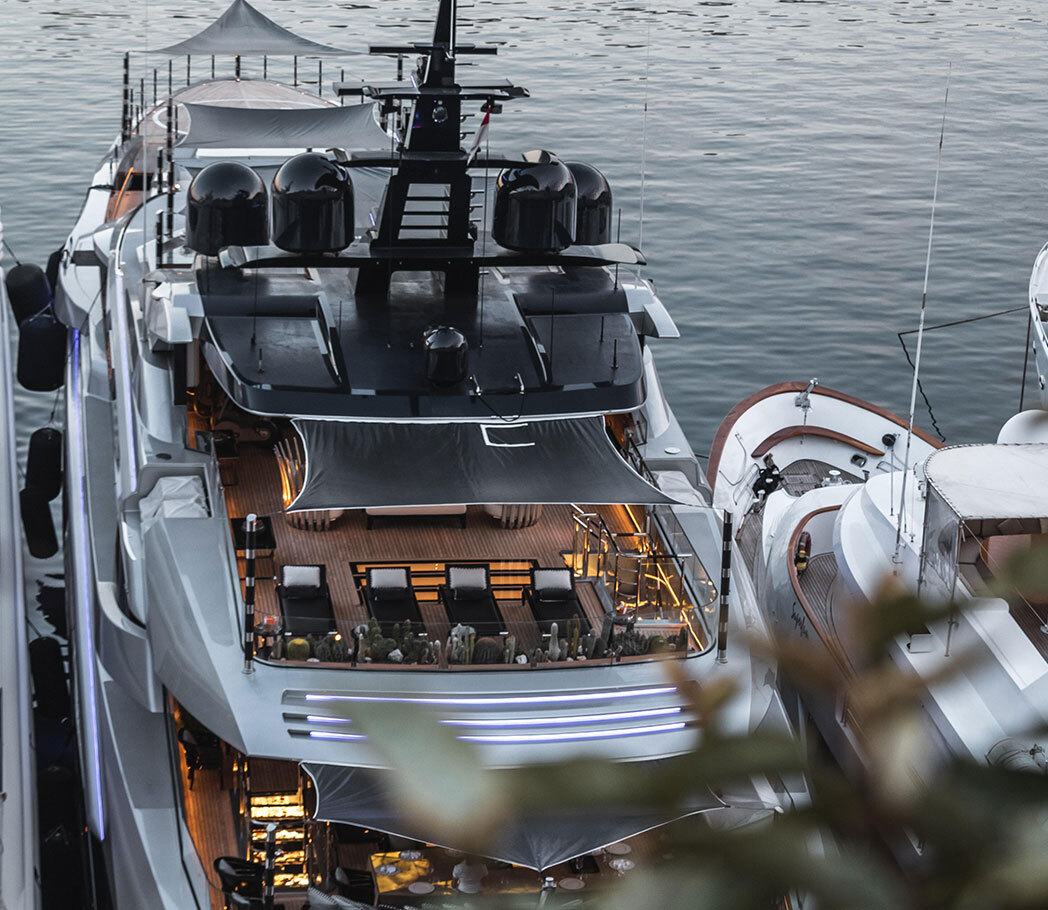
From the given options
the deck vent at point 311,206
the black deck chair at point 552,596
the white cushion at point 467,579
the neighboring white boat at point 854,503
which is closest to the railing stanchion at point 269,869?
the white cushion at point 467,579

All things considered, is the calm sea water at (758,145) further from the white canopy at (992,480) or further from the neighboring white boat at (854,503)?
the white canopy at (992,480)

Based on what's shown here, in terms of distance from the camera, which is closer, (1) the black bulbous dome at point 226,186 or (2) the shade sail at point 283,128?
(1) the black bulbous dome at point 226,186

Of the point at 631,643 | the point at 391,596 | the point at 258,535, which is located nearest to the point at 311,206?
the point at 258,535

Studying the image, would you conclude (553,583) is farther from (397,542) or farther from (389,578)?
(397,542)

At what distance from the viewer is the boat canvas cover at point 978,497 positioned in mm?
13344

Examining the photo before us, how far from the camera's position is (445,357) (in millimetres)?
12297

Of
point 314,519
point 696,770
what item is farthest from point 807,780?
point 314,519

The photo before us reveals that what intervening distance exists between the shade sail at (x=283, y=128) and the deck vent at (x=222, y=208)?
8.21 meters

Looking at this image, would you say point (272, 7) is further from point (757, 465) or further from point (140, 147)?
point (757, 465)

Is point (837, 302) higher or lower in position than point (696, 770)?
lower

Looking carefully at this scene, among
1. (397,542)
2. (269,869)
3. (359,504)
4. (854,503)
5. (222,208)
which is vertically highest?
(222,208)

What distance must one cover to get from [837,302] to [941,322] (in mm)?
1923

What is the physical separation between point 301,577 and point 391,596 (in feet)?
2.36

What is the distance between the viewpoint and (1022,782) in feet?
3.45
